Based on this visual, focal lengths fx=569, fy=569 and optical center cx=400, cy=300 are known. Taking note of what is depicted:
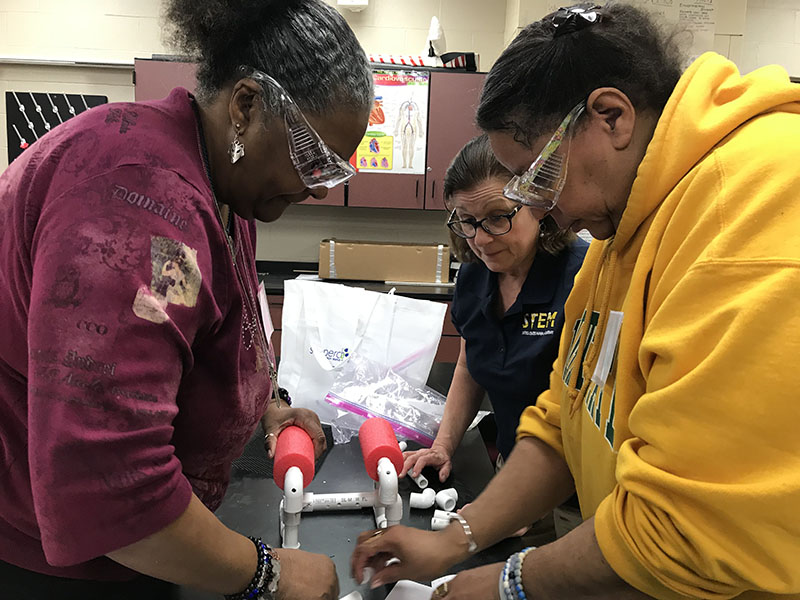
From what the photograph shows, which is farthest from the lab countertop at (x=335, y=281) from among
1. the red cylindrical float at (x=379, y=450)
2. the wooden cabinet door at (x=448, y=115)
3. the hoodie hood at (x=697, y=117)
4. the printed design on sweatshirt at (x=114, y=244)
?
the printed design on sweatshirt at (x=114, y=244)

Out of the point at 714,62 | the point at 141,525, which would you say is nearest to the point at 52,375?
the point at 141,525

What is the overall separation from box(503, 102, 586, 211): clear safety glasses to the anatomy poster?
9.05ft

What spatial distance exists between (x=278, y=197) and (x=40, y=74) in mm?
3845

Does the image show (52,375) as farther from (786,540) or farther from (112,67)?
(112,67)

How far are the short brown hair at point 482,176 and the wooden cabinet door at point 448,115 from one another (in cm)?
193

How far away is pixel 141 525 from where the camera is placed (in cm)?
63

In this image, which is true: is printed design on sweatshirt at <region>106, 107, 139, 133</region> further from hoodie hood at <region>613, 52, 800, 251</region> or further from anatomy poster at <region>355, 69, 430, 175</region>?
anatomy poster at <region>355, 69, 430, 175</region>

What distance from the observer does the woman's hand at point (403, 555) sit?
37.3 inches

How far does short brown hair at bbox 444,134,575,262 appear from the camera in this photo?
4.92ft

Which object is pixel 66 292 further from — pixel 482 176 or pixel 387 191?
pixel 387 191

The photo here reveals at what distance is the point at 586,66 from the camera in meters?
0.75

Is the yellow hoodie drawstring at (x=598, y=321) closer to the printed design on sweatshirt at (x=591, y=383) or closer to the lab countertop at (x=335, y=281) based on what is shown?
the printed design on sweatshirt at (x=591, y=383)

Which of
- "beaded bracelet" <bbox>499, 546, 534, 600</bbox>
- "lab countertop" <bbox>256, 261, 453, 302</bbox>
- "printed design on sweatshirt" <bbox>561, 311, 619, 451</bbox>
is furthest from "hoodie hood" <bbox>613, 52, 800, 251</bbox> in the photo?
"lab countertop" <bbox>256, 261, 453, 302</bbox>

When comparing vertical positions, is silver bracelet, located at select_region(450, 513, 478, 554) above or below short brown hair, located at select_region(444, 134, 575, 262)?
below
